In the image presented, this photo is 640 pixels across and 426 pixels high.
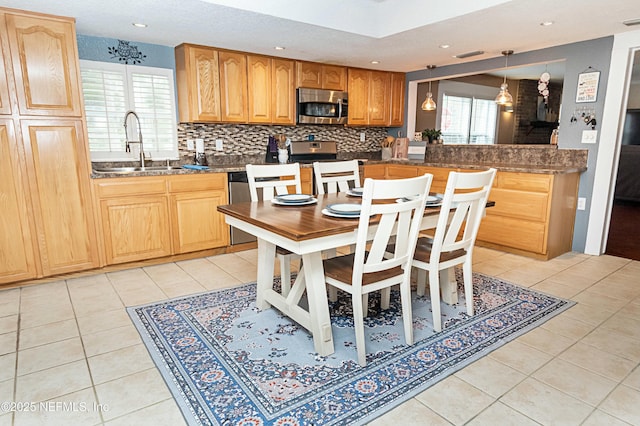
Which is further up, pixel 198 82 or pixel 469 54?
pixel 469 54

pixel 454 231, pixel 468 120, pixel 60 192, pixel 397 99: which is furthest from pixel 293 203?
pixel 468 120

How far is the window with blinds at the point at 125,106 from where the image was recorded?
12.1ft

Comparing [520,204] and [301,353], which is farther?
[520,204]

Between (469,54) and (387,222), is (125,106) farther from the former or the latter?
(469,54)

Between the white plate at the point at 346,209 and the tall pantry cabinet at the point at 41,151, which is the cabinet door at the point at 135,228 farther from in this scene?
the white plate at the point at 346,209

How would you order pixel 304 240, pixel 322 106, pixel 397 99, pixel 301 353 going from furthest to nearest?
pixel 397 99
pixel 322 106
pixel 301 353
pixel 304 240

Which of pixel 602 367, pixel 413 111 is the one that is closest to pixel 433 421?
pixel 602 367

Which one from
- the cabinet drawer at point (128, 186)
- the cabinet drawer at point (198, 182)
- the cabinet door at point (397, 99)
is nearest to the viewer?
the cabinet drawer at point (128, 186)

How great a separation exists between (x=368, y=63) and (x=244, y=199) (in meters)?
2.30

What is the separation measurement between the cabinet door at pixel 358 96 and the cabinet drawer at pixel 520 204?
1993mm

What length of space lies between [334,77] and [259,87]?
3.49 ft

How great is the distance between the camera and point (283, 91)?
442cm

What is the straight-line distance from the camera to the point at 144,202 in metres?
3.45

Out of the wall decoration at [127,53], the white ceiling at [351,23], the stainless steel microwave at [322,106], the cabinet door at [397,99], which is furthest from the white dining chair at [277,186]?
the cabinet door at [397,99]
